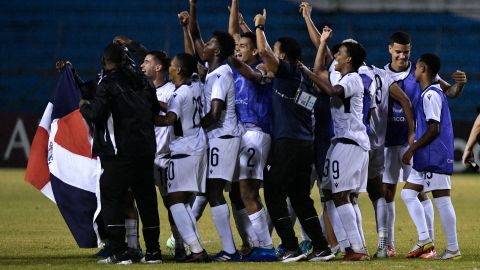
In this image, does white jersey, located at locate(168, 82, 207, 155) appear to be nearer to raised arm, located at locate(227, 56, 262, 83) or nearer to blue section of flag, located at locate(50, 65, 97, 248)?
raised arm, located at locate(227, 56, 262, 83)

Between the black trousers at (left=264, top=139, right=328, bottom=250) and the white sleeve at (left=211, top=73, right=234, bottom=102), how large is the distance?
24.9 inches

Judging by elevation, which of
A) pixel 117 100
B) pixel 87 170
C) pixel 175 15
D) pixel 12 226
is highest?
pixel 175 15

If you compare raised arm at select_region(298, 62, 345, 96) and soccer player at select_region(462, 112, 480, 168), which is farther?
soccer player at select_region(462, 112, 480, 168)

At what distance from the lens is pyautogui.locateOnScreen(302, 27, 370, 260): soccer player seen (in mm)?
9422

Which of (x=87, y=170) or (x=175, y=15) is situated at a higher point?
(x=175, y=15)

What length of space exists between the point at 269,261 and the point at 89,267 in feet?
5.39

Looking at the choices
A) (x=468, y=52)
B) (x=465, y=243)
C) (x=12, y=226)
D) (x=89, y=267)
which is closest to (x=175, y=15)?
(x=468, y=52)

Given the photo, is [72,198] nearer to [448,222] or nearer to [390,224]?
[390,224]

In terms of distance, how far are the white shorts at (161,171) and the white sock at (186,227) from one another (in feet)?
1.23

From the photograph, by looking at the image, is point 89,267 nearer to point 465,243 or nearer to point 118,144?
point 118,144

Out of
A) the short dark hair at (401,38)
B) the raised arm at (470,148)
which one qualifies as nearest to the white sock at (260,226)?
the short dark hair at (401,38)

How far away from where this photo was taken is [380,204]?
10305mm

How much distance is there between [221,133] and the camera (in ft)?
31.2

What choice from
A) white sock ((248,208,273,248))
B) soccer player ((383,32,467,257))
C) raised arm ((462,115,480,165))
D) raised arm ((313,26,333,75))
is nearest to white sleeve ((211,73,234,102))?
raised arm ((313,26,333,75))
